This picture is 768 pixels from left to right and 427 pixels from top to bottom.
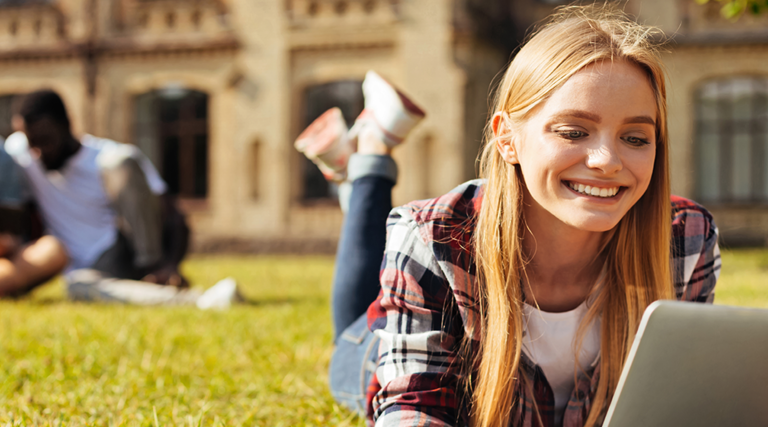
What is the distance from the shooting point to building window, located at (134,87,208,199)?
13.9 meters

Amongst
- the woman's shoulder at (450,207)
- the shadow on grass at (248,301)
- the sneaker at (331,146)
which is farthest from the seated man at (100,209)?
the woman's shoulder at (450,207)

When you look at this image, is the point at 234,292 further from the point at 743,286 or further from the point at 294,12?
the point at 294,12

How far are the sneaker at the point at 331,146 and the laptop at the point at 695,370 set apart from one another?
73.4 inches

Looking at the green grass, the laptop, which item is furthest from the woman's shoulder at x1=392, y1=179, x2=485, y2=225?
the green grass

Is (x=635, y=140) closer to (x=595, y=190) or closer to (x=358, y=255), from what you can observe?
(x=595, y=190)

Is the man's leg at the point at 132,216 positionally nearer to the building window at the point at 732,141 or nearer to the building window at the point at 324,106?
the building window at the point at 324,106

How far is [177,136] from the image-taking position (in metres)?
14.2

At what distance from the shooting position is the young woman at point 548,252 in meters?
1.43

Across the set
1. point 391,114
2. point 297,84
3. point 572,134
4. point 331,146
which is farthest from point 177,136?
point 572,134

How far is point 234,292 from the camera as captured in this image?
4961 millimetres

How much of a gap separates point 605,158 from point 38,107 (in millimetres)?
4528

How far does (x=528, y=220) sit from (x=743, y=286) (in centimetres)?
537

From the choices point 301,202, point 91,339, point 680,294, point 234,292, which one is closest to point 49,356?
point 91,339

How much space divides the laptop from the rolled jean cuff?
4.42ft
